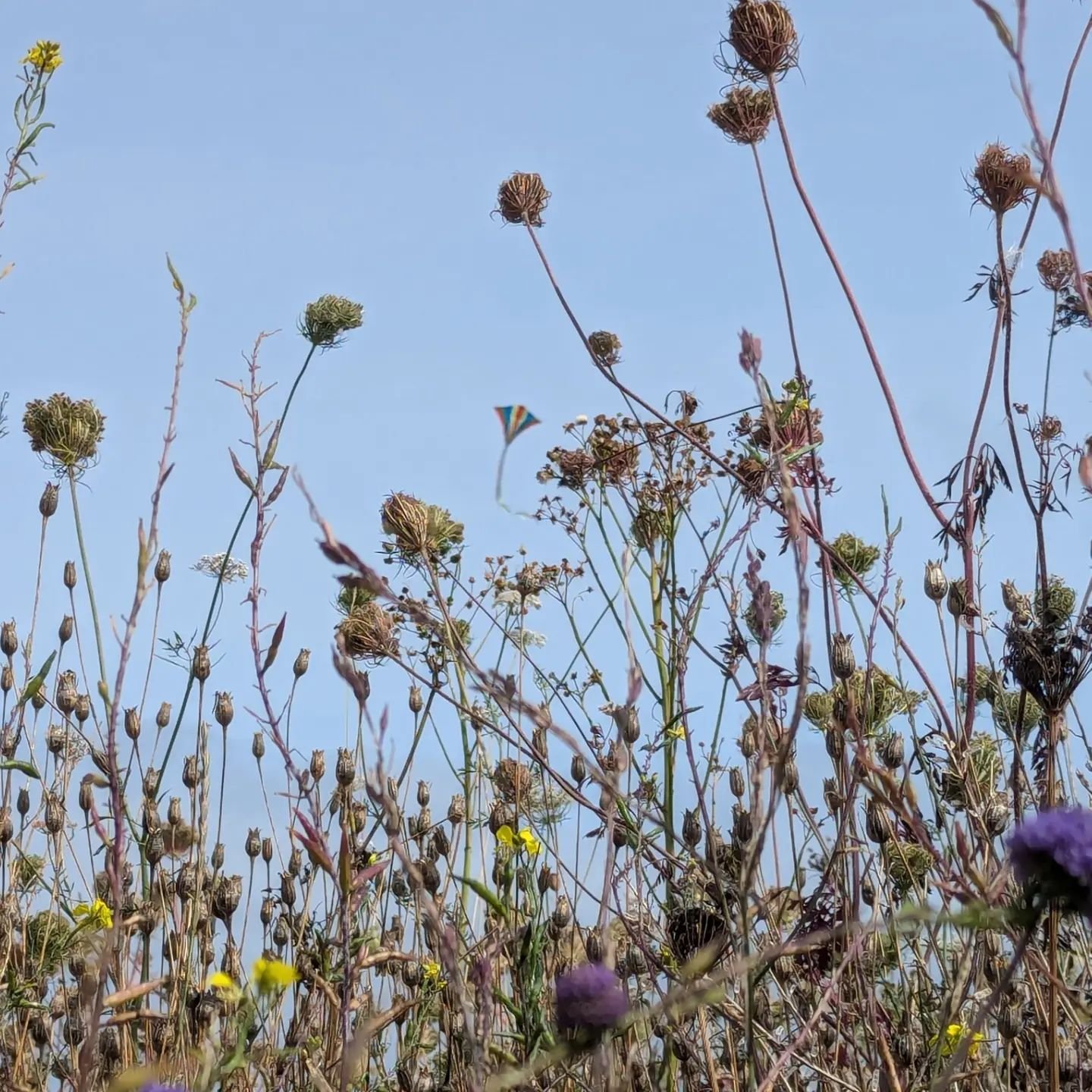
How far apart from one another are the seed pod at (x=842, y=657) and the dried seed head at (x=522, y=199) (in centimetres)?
192

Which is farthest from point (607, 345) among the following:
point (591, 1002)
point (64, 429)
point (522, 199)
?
point (591, 1002)

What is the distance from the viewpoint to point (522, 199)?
12.7 ft

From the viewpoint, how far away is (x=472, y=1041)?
979 millimetres

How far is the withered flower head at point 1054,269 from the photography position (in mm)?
3697

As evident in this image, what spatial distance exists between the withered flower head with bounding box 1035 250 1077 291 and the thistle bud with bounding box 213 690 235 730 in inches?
111

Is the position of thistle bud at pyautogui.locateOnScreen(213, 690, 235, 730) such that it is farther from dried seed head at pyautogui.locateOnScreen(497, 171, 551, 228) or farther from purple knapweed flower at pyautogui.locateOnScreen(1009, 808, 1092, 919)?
purple knapweed flower at pyautogui.locateOnScreen(1009, 808, 1092, 919)

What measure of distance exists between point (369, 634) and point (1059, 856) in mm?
2152

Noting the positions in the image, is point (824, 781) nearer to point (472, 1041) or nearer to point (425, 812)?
point (425, 812)

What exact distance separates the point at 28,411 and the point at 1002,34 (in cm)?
344

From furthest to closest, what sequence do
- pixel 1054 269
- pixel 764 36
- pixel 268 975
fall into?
pixel 1054 269, pixel 764 36, pixel 268 975

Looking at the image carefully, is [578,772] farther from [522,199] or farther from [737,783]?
[522,199]

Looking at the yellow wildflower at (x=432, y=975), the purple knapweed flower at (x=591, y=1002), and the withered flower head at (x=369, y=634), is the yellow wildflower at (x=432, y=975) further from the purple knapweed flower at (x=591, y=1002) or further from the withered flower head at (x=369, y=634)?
the purple knapweed flower at (x=591, y=1002)

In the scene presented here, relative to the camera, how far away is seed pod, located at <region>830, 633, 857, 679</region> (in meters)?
2.43

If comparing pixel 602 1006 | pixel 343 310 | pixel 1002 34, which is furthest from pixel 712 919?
pixel 343 310
